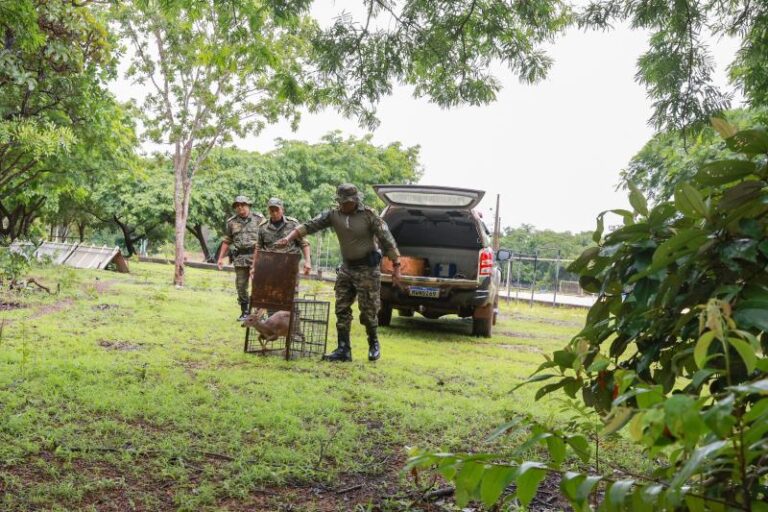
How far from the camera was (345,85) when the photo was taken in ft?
17.5

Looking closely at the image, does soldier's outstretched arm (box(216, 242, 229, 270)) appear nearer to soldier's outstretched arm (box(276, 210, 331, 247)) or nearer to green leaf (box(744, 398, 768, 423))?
soldier's outstretched arm (box(276, 210, 331, 247))

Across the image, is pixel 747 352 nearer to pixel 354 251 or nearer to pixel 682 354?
pixel 682 354

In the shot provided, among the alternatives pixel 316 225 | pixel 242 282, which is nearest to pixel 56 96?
pixel 242 282

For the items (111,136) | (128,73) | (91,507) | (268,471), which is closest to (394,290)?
(268,471)

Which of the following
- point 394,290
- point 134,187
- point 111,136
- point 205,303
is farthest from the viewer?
point 134,187

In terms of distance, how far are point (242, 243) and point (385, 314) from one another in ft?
8.28

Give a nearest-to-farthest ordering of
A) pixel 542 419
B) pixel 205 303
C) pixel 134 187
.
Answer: pixel 542 419 → pixel 205 303 → pixel 134 187

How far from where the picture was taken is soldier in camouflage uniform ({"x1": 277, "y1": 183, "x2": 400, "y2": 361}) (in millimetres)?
6230

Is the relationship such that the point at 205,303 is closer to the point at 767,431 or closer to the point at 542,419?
the point at 542,419

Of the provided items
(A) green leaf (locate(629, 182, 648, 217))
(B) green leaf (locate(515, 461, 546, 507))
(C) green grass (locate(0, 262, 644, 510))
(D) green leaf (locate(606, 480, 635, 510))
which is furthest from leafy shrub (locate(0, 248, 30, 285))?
(D) green leaf (locate(606, 480, 635, 510))

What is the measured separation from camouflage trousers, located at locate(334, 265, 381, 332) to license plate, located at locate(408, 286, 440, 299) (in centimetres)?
215

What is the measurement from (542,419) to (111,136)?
11.1 meters

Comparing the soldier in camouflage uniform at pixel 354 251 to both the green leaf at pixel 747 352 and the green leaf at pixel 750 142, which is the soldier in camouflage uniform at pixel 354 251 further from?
the green leaf at pixel 747 352

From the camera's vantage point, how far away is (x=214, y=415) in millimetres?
3992
